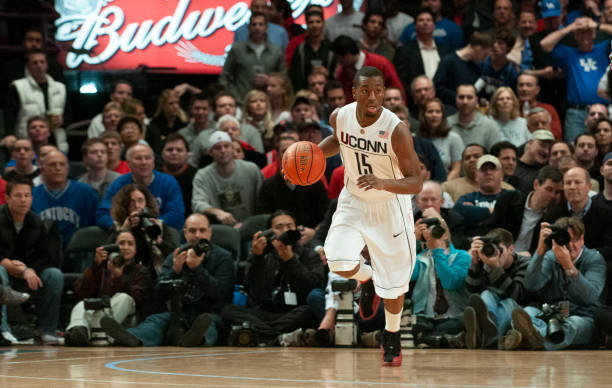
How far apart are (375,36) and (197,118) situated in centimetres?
273

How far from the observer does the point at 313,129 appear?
1069 centimetres

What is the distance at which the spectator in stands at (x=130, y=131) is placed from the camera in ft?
38.4

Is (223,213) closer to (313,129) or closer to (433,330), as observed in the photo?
(313,129)

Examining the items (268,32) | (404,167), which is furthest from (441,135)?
(404,167)

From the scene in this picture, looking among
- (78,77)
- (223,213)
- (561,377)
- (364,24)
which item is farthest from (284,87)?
(561,377)

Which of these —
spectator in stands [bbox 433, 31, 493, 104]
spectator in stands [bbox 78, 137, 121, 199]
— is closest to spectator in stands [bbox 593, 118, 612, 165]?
spectator in stands [bbox 433, 31, 493, 104]

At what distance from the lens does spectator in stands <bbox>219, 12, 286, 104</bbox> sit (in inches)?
508

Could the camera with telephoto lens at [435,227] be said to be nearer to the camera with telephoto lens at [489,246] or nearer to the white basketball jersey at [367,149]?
the camera with telephoto lens at [489,246]

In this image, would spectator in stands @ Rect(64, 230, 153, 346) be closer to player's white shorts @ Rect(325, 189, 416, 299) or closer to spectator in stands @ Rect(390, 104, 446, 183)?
A: player's white shorts @ Rect(325, 189, 416, 299)

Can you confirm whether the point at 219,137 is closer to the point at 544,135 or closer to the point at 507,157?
the point at 507,157

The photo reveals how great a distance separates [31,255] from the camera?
32.7ft

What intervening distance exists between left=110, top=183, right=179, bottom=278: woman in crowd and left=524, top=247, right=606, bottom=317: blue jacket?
3524 millimetres

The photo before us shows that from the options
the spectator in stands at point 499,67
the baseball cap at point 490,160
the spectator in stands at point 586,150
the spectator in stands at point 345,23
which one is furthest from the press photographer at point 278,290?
the spectator in stands at point 345,23

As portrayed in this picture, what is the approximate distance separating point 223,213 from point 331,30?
13.4 ft
